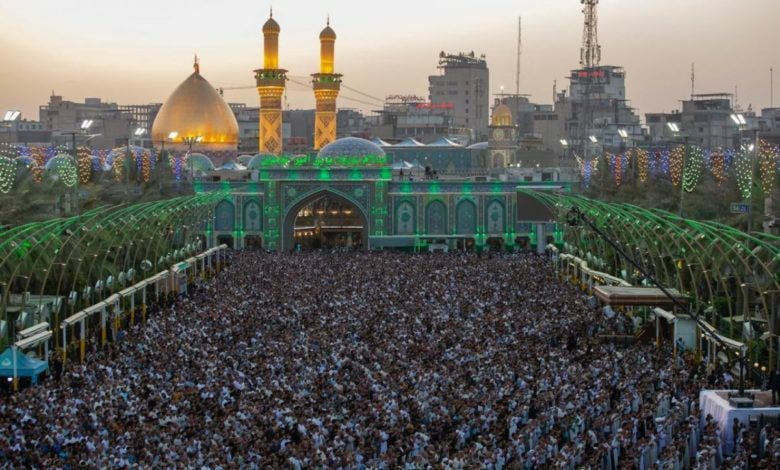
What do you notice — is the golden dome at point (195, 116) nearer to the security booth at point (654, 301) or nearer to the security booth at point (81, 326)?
the security booth at point (81, 326)

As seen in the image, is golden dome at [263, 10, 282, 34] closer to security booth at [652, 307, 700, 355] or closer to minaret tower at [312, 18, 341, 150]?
minaret tower at [312, 18, 341, 150]

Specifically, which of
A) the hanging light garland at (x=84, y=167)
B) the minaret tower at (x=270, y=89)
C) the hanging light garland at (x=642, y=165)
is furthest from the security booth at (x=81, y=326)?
the minaret tower at (x=270, y=89)

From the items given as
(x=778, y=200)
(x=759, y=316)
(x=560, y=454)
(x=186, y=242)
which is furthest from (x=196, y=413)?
(x=186, y=242)

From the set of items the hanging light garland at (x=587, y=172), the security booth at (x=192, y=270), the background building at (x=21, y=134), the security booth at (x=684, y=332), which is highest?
the background building at (x=21, y=134)

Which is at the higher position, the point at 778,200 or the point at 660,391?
the point at 778,200

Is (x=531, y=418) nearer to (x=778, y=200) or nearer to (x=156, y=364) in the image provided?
(x=156, y=364)

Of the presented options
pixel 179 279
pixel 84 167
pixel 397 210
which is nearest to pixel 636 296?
pixel 179 279
